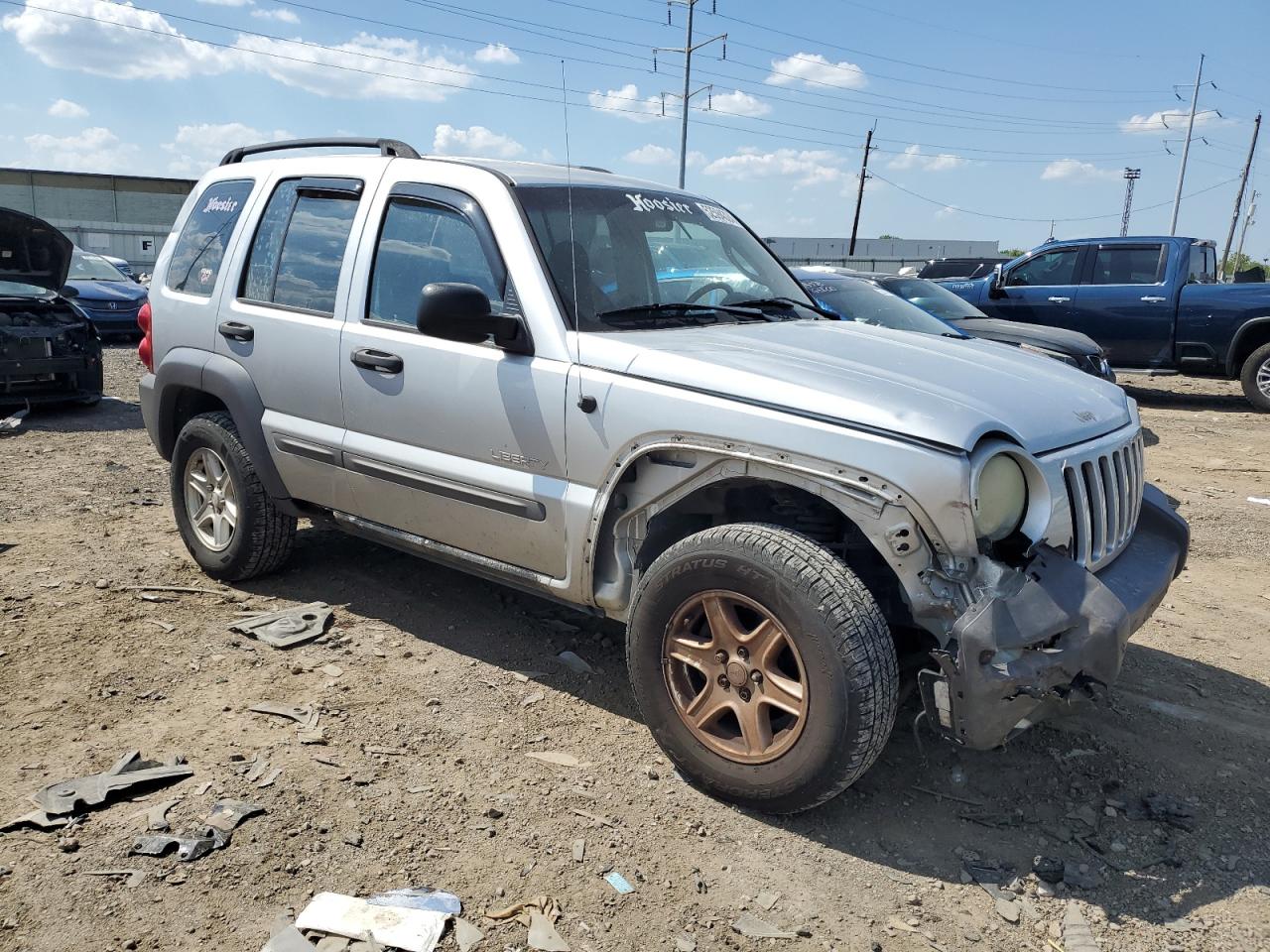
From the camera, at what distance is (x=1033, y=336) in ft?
34.3

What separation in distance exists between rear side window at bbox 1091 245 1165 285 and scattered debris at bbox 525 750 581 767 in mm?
11862

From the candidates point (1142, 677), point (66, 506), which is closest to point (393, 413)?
point (1142, 677)

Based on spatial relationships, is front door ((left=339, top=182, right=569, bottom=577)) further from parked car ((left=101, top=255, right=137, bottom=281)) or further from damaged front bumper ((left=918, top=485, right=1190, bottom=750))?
parked car ((left=101, top=255, right=137, bottom=281))

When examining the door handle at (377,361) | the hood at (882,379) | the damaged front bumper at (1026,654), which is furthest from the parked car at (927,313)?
the damaged front bumper at (1026,654)

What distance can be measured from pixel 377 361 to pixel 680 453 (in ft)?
4.74

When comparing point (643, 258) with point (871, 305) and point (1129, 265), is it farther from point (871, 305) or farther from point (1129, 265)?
point (1129, 265)

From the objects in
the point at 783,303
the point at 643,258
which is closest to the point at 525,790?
the point at 643,258

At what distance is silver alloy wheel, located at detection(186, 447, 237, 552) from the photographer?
5035 millimetres

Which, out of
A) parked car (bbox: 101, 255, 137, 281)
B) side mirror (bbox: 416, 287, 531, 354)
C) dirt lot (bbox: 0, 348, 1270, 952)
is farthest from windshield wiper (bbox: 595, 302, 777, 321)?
parked car (bbox: 101, 255, 137, 281)

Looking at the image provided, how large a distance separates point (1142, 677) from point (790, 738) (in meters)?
2.11

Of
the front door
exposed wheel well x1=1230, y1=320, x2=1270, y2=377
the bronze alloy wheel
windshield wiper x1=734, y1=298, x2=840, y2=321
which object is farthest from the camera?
exposed wheel well x1=1230, y1=320, x2=1270, y2=377

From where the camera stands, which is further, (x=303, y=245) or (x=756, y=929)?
(x=303, y=245)

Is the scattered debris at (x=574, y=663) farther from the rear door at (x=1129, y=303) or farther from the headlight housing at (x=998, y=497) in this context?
the rear door at (x=1129, y=303)

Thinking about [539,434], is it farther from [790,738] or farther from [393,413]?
[790,738]
